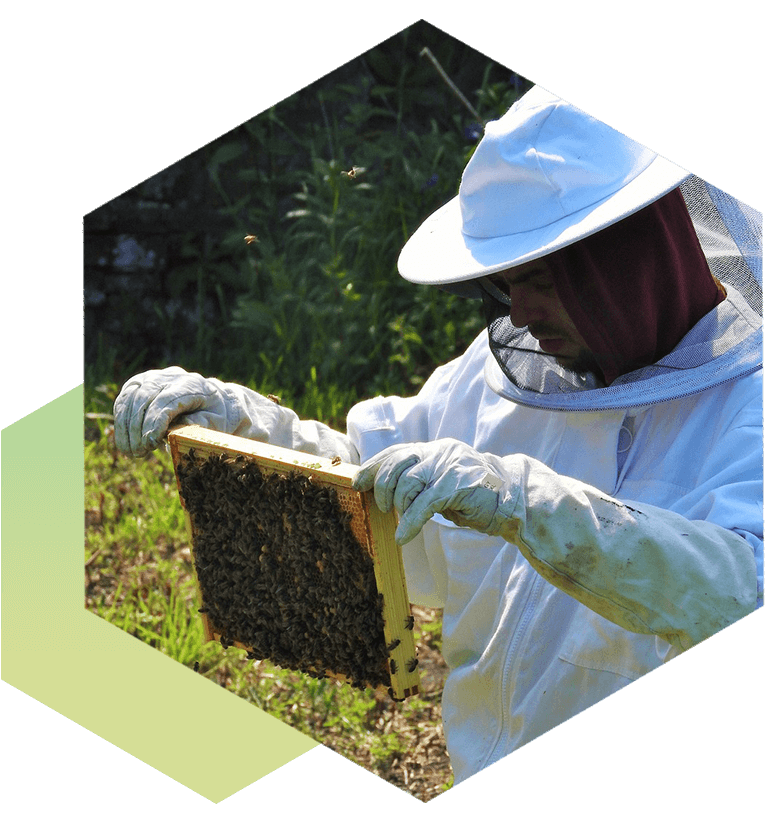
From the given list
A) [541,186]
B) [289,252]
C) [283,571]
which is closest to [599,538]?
[541,186]

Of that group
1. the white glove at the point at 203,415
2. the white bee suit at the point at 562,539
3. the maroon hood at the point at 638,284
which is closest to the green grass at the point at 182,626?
the white bee suit at the point at 562,539

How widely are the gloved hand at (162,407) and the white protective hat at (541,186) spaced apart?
0.94 metres

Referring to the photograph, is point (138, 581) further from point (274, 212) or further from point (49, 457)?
point (274, 212)

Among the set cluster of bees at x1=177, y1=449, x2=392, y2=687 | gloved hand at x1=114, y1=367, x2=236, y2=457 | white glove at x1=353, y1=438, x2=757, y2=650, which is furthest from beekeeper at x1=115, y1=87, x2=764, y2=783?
gloved hand at x1=114, y1=367, x2=236, y2=457

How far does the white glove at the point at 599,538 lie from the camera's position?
2.89m

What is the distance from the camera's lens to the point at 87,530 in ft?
16.5

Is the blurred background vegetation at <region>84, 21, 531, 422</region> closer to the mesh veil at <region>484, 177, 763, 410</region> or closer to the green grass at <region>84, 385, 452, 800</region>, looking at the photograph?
the green grass at <region>84, 385, 452, 800</region>

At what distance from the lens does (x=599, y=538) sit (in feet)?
9.49

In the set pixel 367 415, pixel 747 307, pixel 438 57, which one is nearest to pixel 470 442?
pixel 367 415

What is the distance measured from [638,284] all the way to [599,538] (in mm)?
758

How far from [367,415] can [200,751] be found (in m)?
1.44

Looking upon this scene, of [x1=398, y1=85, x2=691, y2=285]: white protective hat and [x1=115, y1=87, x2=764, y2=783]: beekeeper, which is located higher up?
[x1=398, y1=85, x2=691, y2=285]: white protective hat

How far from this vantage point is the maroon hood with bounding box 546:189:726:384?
10.5 ft

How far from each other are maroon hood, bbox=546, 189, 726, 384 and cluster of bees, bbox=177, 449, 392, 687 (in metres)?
0.88
